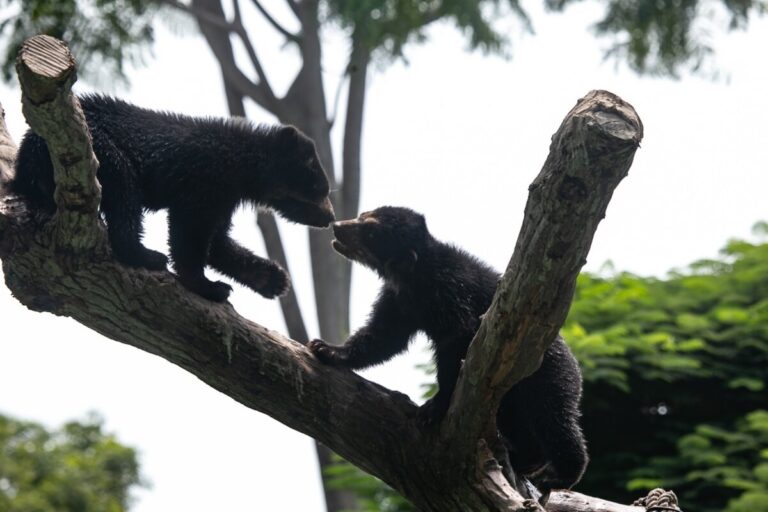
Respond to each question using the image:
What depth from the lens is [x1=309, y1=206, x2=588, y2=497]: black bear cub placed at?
5215mm

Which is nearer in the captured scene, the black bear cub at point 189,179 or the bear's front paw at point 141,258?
the bear's front paw at point 141,258

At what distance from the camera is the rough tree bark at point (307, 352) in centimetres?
404

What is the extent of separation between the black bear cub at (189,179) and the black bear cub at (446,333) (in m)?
0.59

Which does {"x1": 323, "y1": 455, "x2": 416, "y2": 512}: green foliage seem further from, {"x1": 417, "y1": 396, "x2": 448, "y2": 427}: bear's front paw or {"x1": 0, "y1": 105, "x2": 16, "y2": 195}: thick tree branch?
{"x1": 0, "y1": 105, "x2": 16, "y2": 195}: thick tree branch

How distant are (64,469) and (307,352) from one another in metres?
22.0

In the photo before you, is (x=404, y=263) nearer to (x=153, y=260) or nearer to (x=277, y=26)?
(x=153, y=260)

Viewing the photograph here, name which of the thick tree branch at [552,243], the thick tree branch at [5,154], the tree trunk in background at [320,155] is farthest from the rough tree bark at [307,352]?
the tree trunk in background at [320,155]

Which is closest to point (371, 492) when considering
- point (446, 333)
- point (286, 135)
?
point (286, 135)

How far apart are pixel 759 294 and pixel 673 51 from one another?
5314 millimetres

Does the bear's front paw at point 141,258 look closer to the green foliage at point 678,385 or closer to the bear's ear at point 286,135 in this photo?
the bear's ear at point 286,135

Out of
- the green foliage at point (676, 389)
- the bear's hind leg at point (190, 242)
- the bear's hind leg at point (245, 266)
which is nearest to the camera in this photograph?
the bear's hind leg at point (190, 242)

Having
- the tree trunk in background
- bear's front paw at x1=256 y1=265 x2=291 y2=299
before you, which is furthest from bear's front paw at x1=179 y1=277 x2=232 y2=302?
the tree trunk in background

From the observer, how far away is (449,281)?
554 centimetres

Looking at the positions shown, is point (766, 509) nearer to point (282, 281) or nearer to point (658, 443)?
point (658, 443)
